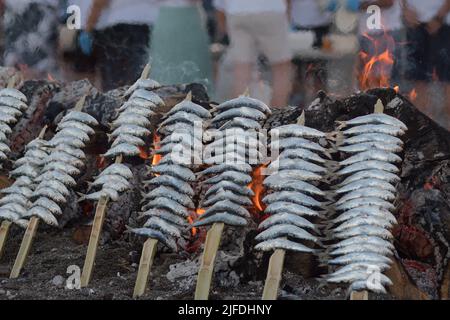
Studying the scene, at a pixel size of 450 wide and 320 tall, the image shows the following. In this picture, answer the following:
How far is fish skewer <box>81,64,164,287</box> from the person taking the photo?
297 inches

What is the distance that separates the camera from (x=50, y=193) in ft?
26.3

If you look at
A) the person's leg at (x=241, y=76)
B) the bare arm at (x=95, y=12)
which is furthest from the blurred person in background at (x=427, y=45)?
the bare arm at (x=95, y=12)

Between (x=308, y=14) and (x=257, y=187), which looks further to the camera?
(x=308, y=14)

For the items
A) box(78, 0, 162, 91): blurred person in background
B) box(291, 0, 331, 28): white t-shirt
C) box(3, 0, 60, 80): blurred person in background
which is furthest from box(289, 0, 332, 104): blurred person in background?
box(3, 0, 60, 80): blurred person in background

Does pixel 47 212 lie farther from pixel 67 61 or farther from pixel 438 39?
pixel 438 39

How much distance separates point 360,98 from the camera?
8.58m

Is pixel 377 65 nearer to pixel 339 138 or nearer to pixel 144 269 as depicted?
pixel 339 138

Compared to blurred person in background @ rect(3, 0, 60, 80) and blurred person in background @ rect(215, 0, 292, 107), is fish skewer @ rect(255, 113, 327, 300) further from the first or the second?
blurred person in background @ rect(3, 0, 60, 80)

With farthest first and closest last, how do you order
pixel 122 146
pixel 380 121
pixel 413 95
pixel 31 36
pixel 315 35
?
pixel 31 36
pixel 315 35
pixel 413 95
pixel 122 146
pixel 380 121

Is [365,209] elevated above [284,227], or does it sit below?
above

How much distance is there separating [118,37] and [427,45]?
14.7ft

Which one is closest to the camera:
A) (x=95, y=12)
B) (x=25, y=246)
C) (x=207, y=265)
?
(x=207, y=265)

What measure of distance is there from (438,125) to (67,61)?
5615mm

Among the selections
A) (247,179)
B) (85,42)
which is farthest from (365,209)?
(85,42)
